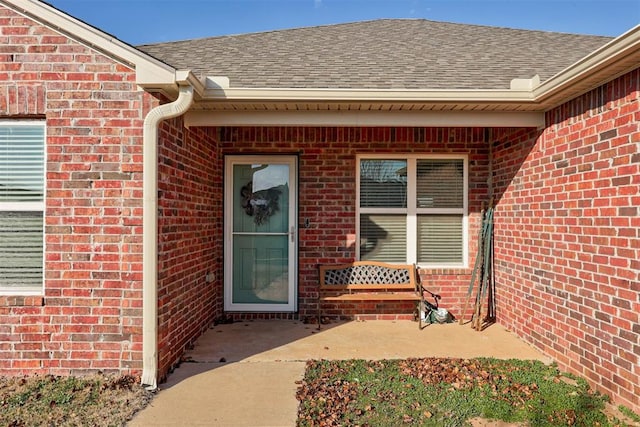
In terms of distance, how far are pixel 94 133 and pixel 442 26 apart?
6424 millimetres

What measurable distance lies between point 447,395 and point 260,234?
3378 mm

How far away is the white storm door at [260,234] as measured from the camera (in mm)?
5891

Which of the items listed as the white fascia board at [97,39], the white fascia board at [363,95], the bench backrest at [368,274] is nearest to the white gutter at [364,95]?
the white fascia board at [363,95]

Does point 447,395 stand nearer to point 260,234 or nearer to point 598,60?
point 598,60

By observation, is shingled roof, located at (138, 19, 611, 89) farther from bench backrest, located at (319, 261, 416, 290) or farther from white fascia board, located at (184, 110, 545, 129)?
bench backrest, located at (319, 261, 416, 290)

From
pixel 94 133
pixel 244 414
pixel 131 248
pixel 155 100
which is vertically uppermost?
pixel 155 100

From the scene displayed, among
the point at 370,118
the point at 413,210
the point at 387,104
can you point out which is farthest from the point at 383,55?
the point at 413,210

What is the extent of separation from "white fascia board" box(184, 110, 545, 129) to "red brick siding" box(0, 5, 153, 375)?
1.08m

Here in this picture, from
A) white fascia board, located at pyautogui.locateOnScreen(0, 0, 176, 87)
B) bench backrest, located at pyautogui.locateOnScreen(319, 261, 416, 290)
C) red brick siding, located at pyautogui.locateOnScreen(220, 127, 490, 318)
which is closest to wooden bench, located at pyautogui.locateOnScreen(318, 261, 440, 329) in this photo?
bench backrest, located at pyautogui.locateOnScreen(319, 261, 416, 290)

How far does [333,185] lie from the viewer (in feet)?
19.2

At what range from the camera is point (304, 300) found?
19.2ft

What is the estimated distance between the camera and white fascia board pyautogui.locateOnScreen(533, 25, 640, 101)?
2912mm

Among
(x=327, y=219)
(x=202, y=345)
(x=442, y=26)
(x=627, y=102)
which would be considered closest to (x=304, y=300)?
(x=327, y=219)

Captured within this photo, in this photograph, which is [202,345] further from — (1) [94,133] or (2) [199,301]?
(1) [94,133]
